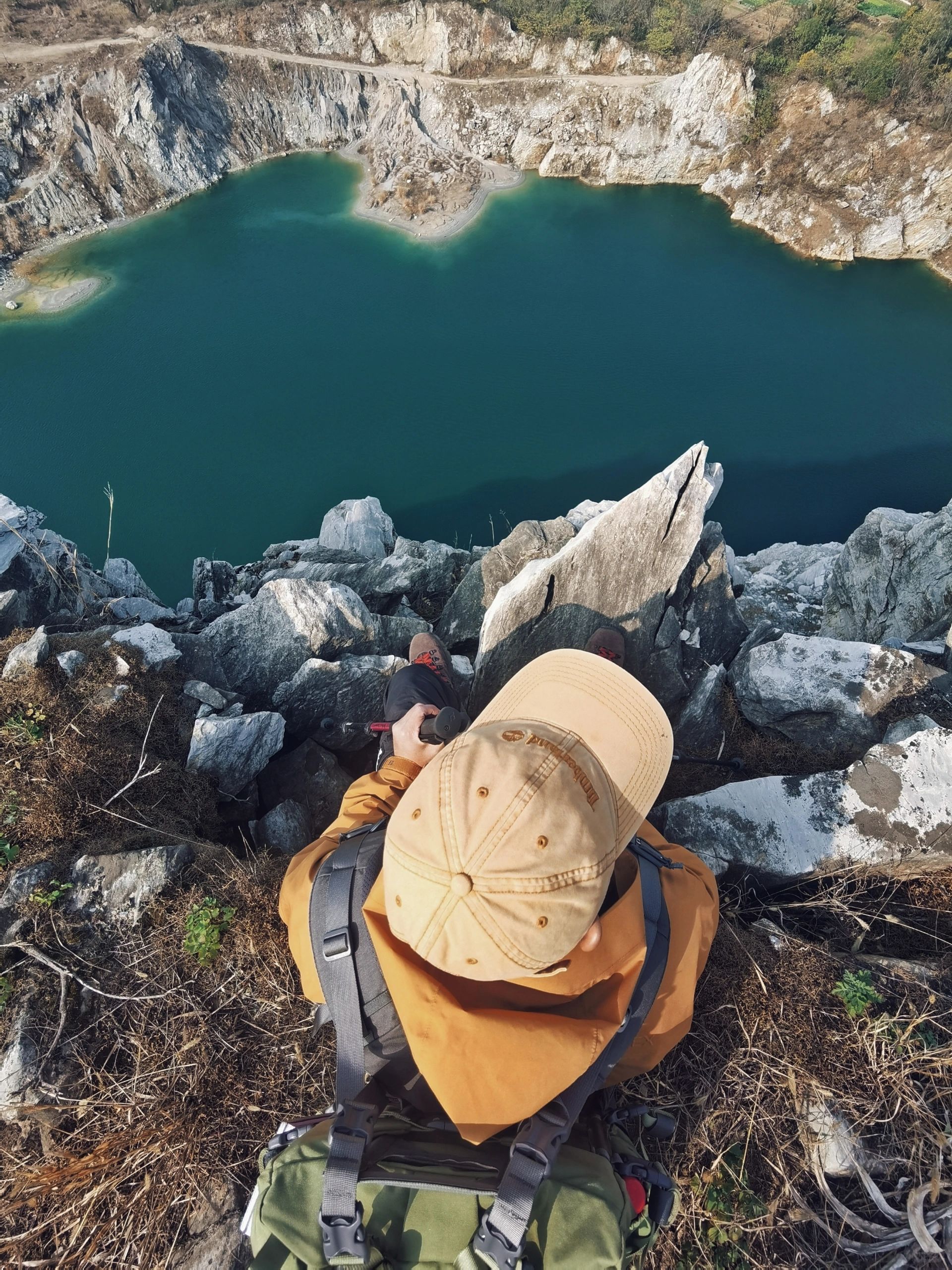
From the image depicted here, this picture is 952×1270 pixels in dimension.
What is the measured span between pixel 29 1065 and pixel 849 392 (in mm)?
23385

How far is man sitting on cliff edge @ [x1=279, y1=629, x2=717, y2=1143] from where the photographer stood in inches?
73.9

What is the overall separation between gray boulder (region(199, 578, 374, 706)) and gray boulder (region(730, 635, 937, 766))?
3.62 metres

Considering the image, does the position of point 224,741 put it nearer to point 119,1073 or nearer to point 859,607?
point 119,1073

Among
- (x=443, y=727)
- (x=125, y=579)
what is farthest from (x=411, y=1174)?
(x=125, y=579)

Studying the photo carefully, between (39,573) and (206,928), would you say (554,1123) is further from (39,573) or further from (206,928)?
(39,573)

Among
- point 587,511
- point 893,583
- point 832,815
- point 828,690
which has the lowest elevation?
point 893,583

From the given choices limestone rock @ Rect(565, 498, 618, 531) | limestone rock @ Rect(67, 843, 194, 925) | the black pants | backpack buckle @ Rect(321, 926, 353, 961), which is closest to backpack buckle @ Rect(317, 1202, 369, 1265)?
backpack buckle @ Rect(321, 926, 353, 961)

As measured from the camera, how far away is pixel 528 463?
17672mm

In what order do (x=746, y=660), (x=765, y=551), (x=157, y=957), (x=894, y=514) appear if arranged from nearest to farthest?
(x=157, y=957) → (x=746, y=660) → (x=894, y=514) → (x=765, y=551)

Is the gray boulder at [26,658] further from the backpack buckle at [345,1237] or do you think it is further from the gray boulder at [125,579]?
the gray boulder at [125,579]

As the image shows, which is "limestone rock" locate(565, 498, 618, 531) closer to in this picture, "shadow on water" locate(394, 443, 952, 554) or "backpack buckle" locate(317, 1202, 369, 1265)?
"shadow on water" locate(394, 443, 952, 554)

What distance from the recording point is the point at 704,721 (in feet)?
17.8

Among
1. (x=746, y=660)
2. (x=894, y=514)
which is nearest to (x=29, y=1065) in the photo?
(x=746, y=660)

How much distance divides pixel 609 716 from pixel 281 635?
12.8 feet
